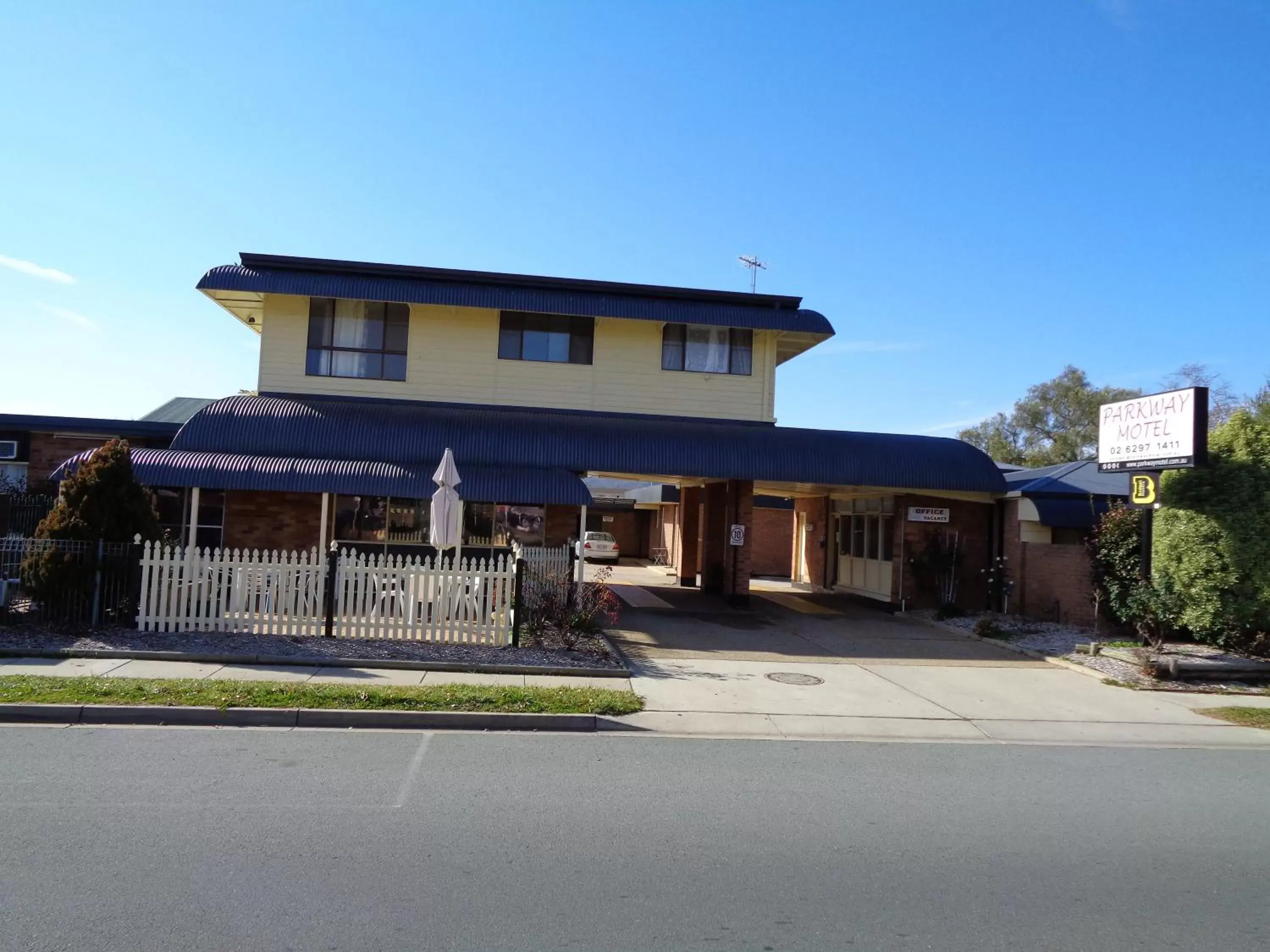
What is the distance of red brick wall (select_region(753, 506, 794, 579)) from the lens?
32.1 meters

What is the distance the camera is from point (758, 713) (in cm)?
971

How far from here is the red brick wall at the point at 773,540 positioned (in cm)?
3212

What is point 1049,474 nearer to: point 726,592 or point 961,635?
point 961,635

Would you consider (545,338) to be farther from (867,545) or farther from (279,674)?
(279,674)

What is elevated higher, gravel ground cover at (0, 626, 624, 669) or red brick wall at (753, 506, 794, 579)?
red brick wall at (753, 506, 794, 579)

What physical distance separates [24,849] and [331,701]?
3857 mm

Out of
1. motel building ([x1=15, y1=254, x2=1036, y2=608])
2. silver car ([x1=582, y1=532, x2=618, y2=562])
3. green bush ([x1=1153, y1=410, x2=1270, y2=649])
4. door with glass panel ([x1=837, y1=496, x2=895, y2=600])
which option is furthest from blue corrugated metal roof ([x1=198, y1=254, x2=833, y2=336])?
silver car ([x1=582, y1=532, x2=618, y2=562])

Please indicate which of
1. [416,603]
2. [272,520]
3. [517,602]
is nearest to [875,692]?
[517,602]

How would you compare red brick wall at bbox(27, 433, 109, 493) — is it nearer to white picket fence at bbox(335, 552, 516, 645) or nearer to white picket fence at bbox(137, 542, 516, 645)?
white picket fence at bbox(137, 542, 516, 645)

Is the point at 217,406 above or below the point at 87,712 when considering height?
above

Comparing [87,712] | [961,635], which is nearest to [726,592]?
[961,635]

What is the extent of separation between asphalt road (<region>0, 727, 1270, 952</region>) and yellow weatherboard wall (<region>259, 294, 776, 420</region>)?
38.4 feet

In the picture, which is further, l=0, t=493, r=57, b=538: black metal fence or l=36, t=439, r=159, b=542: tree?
l=0, t=493, r=57, b=538: black metal fence

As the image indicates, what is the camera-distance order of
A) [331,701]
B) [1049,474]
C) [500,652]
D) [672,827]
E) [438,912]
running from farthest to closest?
[1049,474] < [500,652] < [331,701] < [672,827] < [438,912]
